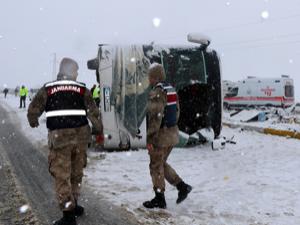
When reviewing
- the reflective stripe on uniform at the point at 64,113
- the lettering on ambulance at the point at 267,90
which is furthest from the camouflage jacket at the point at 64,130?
the lettering on ambulance at the point at 267,90

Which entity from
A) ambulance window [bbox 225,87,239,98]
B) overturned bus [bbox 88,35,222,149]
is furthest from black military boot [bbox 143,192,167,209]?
ambulance window [bbox 225,87,239,98]

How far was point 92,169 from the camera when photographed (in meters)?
8.75

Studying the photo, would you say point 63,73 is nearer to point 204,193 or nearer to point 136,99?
point 204,193

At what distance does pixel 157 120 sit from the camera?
569cm

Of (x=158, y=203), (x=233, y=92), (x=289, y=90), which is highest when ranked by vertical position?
(x=158, y=203)

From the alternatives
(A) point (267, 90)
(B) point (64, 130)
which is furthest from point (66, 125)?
(A) point (267, 90)

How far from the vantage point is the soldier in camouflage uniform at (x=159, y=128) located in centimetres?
571

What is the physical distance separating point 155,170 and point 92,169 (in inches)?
127

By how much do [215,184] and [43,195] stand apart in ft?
9.86

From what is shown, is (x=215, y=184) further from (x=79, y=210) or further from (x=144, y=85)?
(x=144, y=85)

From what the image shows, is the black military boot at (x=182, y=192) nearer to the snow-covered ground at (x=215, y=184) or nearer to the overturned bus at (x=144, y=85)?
the snow-covered ground at (x=215, y=184)

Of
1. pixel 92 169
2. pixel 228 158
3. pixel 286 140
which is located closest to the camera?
pixel 92 169

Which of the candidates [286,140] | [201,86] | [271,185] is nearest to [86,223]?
[271,185]

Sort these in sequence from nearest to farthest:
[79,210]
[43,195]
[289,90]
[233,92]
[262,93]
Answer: [79,210] → [43,195] → [289,90] → [262,93] → [233,92]
